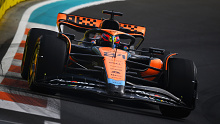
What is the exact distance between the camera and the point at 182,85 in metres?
7.13

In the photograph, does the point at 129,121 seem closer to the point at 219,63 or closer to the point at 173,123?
the point at 173,123

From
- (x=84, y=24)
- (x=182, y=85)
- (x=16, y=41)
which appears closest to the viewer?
(x=182, y=85)

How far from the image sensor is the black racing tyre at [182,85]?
704 cm

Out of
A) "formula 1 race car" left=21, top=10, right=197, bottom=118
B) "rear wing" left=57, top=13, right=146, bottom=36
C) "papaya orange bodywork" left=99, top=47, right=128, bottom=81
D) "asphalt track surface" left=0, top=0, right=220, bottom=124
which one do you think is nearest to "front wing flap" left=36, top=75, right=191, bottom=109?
"formula 1 race car" left=21, top=10, right=197, bottom=118

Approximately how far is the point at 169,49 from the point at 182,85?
235 inches

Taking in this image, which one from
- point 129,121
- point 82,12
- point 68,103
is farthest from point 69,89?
A: point 82,12

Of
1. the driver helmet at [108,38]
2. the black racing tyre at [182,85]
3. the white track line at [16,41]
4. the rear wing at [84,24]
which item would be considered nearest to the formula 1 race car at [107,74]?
the black racing tyre at [182,85]

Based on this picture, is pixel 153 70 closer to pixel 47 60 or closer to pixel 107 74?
pixel 107 74

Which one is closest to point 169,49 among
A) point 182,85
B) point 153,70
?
point 153,70

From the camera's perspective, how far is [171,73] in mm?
7340

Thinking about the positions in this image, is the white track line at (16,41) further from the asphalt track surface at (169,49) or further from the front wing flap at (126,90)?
the asphalt track surface at (169,49)

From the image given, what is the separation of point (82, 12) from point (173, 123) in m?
9.70

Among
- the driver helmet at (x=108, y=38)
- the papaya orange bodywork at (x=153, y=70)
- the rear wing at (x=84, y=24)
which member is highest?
the rear wing at (x=84, y=24)

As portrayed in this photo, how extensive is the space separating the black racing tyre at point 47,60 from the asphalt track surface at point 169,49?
0.57 m
